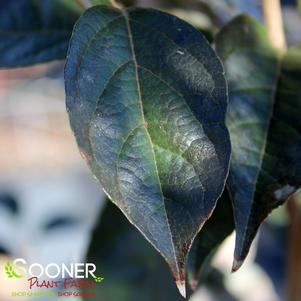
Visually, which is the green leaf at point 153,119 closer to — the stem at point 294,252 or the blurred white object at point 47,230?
the stem at point 294,252

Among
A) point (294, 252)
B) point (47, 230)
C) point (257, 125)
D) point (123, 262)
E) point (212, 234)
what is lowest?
point (47, 230)

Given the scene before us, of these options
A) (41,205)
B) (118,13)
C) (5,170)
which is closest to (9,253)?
(118,13)

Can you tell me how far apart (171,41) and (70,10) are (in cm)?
31

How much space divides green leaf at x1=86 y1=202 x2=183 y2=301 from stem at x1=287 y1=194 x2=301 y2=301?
167mm

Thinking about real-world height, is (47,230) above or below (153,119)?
below

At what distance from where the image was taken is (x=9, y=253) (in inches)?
52.6

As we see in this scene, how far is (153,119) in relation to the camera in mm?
476

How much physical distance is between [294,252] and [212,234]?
0.26 meters

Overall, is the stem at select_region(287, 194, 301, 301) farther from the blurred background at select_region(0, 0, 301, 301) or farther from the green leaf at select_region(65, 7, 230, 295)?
the green leaf at select_region(65, 7, 230, 295)

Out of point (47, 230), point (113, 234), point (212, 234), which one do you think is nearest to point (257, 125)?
point (212, 234)

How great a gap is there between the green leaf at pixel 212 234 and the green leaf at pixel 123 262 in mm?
301

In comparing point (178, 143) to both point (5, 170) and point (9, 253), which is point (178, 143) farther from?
point (5, 170)

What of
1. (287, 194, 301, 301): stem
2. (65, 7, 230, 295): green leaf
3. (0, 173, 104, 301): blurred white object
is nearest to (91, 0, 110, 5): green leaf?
(65, 7, 230, 295): green leaf

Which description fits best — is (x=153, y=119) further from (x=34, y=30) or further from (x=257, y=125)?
(x=34, y=30)
